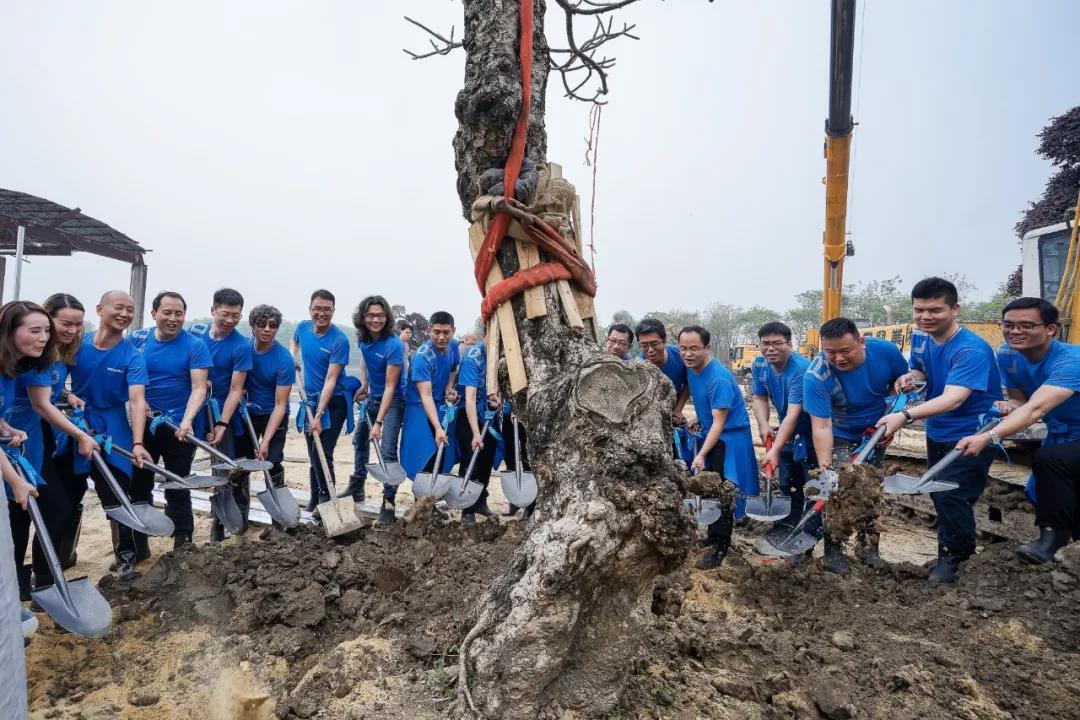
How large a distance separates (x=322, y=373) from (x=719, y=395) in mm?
3297

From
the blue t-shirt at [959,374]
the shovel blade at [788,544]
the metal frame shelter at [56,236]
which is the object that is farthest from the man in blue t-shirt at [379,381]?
the metal frame shelter at [56,236]

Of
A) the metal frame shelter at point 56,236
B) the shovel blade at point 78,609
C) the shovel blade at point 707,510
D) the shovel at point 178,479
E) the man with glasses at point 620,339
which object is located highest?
the metal frame shelter at point 56,236

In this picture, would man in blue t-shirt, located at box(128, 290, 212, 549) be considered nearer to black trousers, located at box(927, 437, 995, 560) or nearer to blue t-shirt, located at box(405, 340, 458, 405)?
blue t-shirt, located at box(405, 340, 458, 405)

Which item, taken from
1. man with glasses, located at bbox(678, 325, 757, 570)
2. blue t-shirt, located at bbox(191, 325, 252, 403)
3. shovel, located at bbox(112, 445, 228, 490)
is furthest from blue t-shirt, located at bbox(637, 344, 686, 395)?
shovel, located at bbox(112, 445, 228, 490)

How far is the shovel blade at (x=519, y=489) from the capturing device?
4.21 metres

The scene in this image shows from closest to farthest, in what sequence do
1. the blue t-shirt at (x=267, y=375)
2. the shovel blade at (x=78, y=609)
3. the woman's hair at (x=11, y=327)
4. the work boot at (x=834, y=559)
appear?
1. the shovel blade at (x=78, y=609)
2. the woman's hair at (x=11, y=327)
3. the work boot at (x=834, y=559)
4. the blue t-shirt at (x=267, y=375)

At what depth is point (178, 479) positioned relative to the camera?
3.41m

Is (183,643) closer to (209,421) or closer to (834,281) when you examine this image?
(209,421)

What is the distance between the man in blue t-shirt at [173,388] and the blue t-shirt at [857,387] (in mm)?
4084

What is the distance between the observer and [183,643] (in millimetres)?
2500

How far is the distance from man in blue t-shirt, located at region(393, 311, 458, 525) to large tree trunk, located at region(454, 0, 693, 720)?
9.53 feet

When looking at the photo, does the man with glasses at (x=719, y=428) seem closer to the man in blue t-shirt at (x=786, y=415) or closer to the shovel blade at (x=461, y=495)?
the man in blue t-shirt at (x=786, y=415)

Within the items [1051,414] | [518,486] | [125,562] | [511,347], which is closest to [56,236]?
[125,562]

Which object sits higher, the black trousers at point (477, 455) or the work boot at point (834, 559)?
the black trousers at point (477, 455)
